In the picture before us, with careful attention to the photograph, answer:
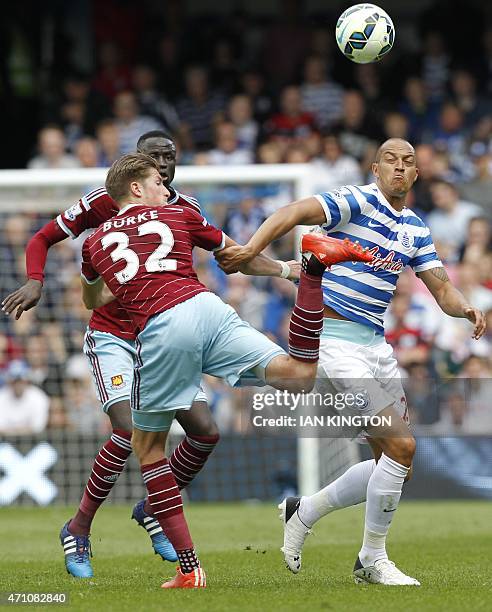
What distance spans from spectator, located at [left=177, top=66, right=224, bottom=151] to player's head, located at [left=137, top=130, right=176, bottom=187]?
380 inches

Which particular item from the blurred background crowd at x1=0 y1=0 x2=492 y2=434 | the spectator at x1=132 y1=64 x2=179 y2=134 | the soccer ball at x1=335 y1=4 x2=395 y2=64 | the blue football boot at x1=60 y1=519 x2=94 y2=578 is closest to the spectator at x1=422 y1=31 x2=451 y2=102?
the blurred background crowd at x1=0 y1=0 x2=492 y2=434

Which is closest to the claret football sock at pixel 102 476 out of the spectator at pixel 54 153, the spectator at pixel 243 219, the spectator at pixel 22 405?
the spectator at pixel 243 219

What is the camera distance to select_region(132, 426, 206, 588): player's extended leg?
696 centimetres

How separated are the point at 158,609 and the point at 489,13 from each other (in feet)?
49.6

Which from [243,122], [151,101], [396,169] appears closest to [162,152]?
[396,169]

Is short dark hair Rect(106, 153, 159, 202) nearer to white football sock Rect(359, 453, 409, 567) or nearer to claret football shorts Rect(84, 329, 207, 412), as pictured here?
claret football shorts Rect(84, 329, 207, 412)

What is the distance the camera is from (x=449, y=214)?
15.8m

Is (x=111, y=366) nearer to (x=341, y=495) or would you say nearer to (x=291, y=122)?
(x=341, y=495)

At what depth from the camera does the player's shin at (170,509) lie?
695 centimetres

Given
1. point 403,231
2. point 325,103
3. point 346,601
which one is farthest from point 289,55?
point 346,601

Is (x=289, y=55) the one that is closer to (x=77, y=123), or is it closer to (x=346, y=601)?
(x=77, y=123)

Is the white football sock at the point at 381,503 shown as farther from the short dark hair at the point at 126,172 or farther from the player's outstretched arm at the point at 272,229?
the short dark hair at the point at 126,172

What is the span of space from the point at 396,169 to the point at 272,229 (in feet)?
3.09

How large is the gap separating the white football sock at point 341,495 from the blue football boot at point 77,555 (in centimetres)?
135
